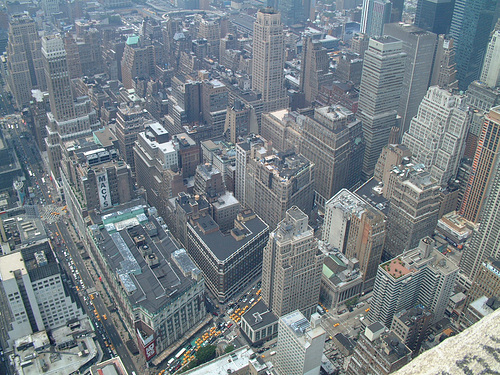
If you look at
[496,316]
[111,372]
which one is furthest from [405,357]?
[496,316]

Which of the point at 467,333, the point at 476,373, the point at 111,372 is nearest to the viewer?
the point at 476,373

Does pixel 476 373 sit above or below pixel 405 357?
above

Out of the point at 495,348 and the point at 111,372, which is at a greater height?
the point at 495,348

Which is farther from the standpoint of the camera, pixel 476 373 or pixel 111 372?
pixel 111 372

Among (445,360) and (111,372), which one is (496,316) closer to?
(445,360)

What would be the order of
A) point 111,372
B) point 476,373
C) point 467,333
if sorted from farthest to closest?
1. point 111,372
2. point 467,333
3. point 476,373

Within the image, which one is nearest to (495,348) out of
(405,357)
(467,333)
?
(467,333)

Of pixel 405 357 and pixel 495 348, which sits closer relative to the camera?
pixel 495 348

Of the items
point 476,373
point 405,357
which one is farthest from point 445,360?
point 405,357
